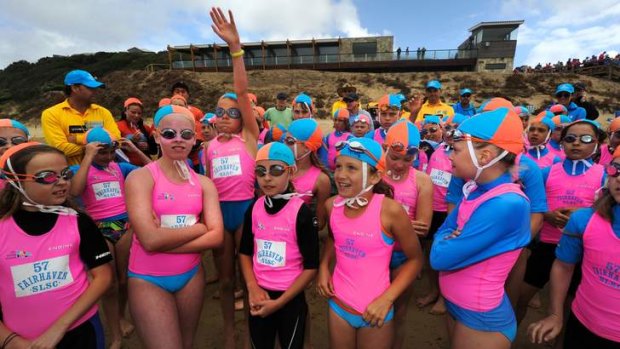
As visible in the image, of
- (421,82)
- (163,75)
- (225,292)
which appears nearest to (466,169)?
(225,292)

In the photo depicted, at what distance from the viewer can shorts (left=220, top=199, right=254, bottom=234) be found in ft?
11.4

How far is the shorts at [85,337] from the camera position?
7.20 ft

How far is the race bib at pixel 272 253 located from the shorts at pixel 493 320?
1.39m

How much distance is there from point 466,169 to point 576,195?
2249mm

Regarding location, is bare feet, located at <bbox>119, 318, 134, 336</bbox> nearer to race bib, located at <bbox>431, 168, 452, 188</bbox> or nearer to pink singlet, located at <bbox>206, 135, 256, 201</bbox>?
pink singlet, located at <bbox>206, 135, 256, 201</bbox>

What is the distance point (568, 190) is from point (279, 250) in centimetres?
324

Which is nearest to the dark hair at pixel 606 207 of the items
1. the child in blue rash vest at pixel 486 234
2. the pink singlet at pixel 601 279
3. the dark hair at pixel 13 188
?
the pink singlet at pixel 601 279

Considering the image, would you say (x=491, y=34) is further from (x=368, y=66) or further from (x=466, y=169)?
(x=466, y=169)

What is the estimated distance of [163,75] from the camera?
1366 inches

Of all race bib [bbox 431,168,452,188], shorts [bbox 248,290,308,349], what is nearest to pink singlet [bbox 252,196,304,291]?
shorts [bbox 248,290,308,349]

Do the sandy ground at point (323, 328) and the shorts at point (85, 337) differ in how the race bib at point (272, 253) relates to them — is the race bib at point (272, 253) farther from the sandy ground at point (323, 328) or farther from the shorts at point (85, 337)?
the sandy ground at point (323, 328)

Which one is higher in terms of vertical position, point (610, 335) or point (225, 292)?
point (610, 335)

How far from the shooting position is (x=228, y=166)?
3477 mm

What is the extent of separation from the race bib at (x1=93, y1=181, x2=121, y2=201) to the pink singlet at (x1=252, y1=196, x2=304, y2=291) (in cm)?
193
